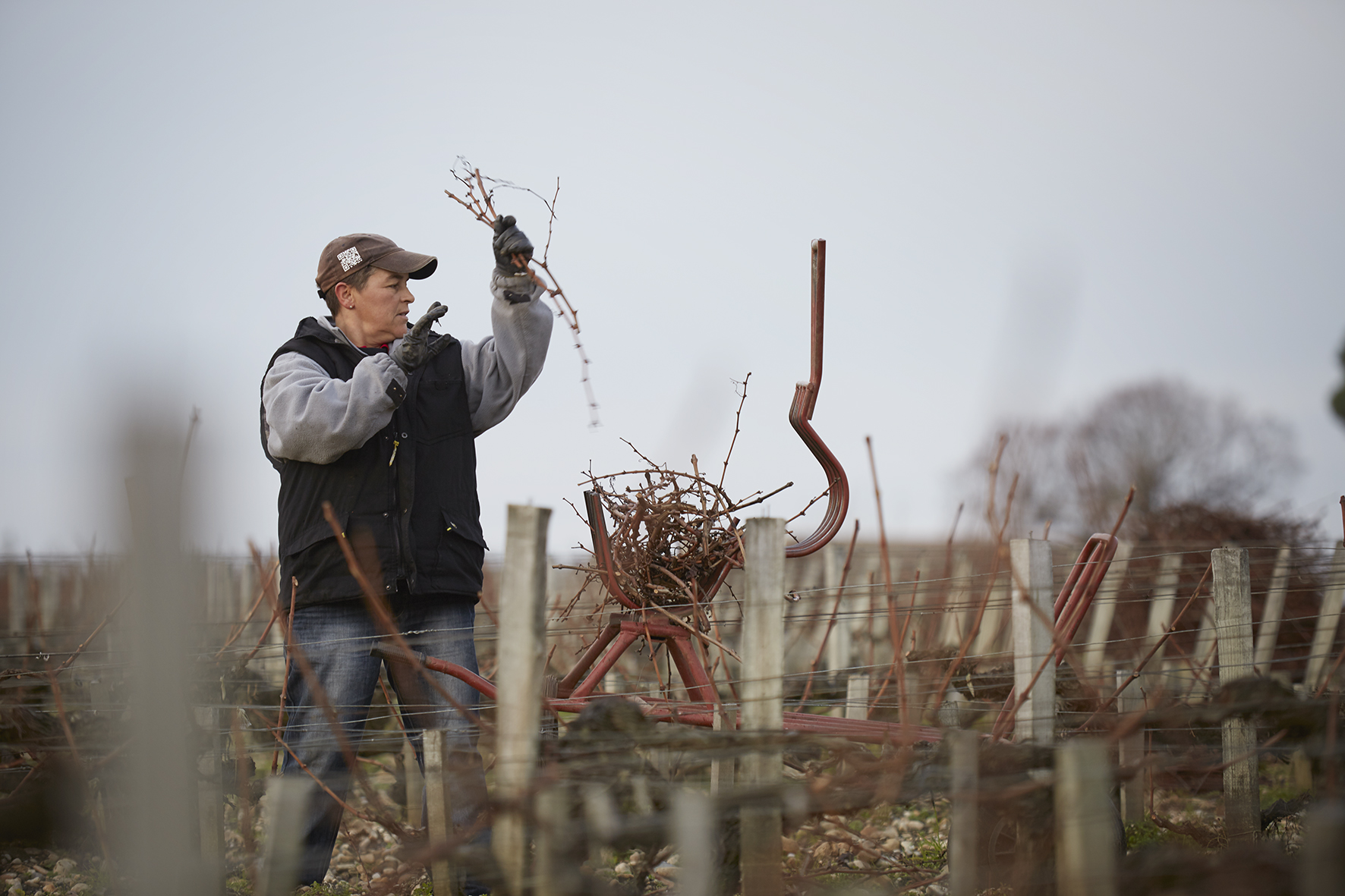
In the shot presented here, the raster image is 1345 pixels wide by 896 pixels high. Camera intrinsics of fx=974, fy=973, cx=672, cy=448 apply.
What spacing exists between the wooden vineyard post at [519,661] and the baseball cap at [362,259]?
1.65 metres

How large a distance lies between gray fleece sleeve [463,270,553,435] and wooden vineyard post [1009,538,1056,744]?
1.60 m

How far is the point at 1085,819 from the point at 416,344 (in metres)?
2.08

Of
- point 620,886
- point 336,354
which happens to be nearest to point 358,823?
point 336,354

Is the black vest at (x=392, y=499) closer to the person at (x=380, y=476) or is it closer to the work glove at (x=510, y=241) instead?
the person at (x=380, y=476)

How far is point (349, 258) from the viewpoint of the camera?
3.12m

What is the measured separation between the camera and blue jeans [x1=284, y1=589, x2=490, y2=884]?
270cm

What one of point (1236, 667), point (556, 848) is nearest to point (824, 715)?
point (1236, 667)

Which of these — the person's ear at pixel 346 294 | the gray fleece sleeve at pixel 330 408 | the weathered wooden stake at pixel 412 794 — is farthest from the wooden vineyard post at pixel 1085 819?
the weathered wooden stake at pixel 412 794

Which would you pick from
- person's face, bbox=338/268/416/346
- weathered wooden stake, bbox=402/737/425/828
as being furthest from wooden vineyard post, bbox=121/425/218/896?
weathered wooden stake, bbox=402/737/425/828

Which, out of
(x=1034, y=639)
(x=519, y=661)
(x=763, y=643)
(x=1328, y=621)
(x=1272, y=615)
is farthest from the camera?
(x=1272, y=615)

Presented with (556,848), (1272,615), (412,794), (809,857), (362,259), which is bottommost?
(412,794)

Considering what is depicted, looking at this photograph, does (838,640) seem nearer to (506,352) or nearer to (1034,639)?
(506,352)

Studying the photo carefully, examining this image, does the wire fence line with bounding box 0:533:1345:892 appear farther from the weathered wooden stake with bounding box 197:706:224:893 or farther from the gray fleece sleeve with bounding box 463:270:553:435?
the gray fleece sleeve with bounding box 463:270:553:435

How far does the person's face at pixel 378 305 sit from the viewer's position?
3137mm
